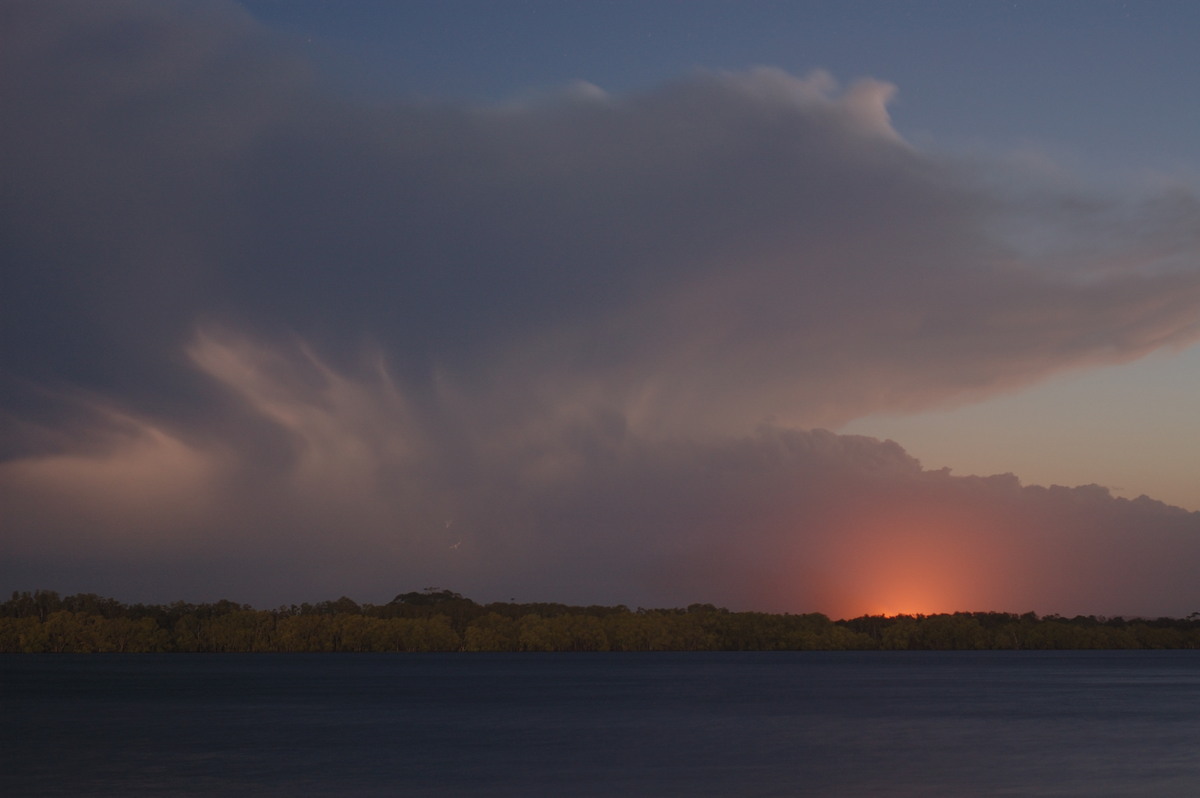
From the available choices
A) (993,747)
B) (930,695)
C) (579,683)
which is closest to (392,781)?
(993,747)

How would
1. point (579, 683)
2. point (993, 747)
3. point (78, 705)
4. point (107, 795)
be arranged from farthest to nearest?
point (579, 683) < point (78, 705) < point (993, 747) < point (107, 795)

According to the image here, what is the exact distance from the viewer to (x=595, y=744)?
65750 mm

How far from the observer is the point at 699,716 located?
88500 millimetres

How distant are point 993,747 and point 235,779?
123 ft

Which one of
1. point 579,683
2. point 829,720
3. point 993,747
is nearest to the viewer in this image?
point 993,747

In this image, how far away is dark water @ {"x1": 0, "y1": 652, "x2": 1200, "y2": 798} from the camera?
46.6m

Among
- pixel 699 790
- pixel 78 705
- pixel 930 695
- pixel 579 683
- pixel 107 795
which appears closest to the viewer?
pixel 107 795

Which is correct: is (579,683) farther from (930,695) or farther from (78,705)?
(78,705)

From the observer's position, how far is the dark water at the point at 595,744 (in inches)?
1834

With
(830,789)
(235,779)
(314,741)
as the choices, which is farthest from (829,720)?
(235,779)

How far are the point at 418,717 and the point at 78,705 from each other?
31.9m

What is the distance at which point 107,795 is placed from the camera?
42312mm

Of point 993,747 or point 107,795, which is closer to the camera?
point 107,795

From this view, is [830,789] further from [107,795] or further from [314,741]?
[314,741]
